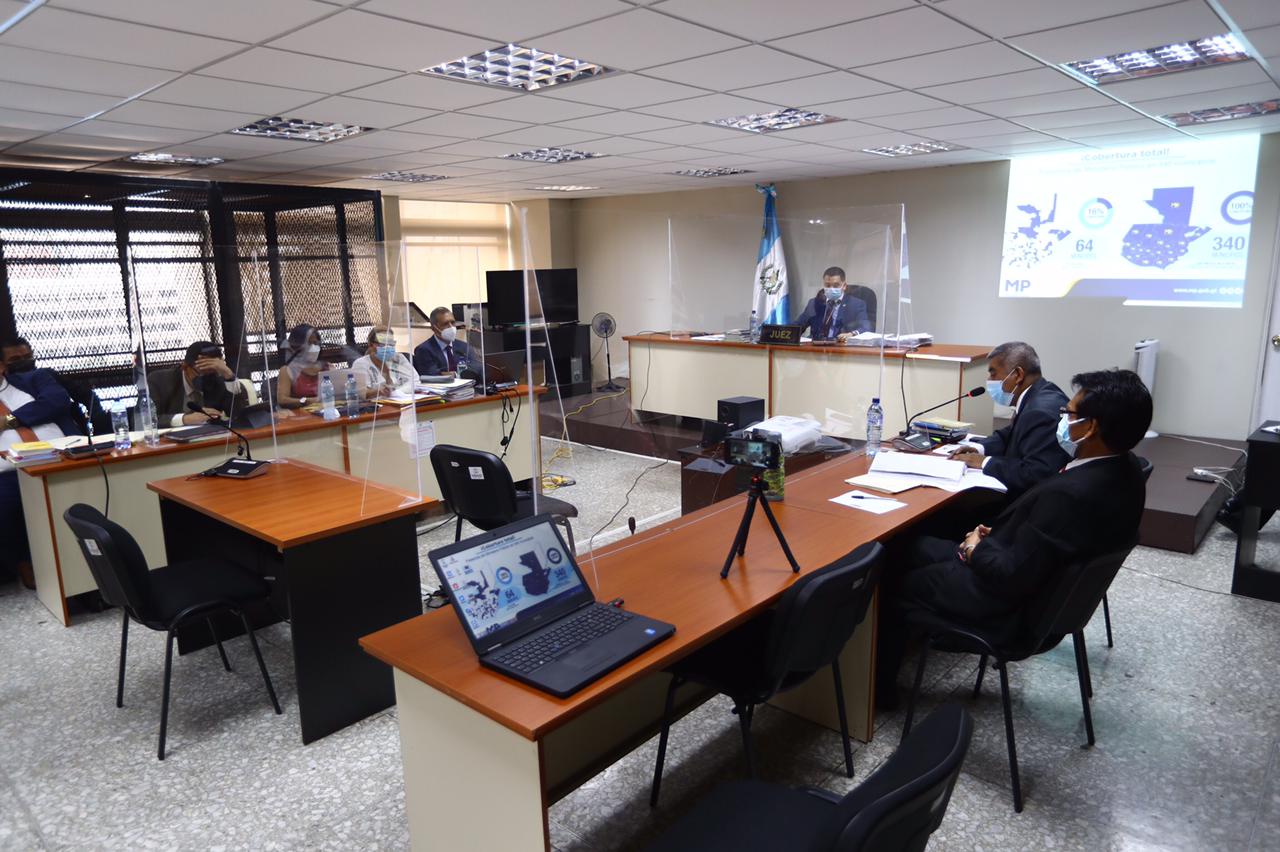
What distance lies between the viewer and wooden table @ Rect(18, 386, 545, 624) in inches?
136

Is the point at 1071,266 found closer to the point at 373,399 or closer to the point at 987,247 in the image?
the point at 987,247

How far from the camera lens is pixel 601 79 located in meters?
3.54

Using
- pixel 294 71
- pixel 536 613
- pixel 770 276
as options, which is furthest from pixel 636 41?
pixel 770 276

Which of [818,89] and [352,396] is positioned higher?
[818,89]

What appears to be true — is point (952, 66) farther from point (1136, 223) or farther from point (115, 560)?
point (115, 560)

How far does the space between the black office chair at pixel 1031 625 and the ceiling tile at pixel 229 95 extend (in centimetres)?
351

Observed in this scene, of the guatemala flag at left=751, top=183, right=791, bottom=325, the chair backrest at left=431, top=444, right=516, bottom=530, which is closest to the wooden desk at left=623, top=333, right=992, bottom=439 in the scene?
the guatemala flag at left=751, top=183, right=791, bottom=325

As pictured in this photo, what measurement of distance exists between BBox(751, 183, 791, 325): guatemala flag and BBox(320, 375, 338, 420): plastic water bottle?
2715 mm

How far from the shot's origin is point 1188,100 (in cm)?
423

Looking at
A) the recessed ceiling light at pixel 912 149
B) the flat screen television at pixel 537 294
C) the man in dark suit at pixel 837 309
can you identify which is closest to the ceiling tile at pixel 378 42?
the flat screen television at pixel 537 294

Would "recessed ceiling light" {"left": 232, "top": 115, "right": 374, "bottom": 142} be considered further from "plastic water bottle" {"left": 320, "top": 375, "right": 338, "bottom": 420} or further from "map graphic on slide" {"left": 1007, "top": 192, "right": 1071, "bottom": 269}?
"map graphic on slide" {"left": 1007, "top": 192, "right": 1071, "bottom": 269}

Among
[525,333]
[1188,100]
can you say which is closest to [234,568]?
[525,333]

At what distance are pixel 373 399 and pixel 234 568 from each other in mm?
895

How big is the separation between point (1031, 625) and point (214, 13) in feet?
10.5
